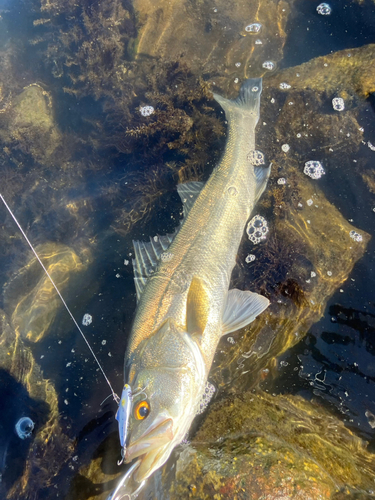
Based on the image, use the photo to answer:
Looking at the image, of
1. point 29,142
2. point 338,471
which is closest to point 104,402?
point 338,471

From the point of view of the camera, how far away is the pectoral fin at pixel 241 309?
369cm

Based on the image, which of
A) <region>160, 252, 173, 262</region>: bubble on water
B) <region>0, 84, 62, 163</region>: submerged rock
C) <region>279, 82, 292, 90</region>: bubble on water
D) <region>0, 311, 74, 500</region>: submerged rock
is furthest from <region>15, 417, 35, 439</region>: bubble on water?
<region>279, 82, 292, 90</region>: bubble on water

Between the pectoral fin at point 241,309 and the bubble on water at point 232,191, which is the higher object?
the bubble on water at point 232,191

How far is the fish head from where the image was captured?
8.48 ft

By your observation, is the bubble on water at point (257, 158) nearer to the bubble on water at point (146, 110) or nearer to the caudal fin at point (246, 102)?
the caudal fin at point (246, 102)

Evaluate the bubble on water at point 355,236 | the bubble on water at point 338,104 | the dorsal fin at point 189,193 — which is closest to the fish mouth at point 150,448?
the dorsal fin at point 189,193

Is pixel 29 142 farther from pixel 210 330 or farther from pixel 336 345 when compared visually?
pixel 336 345

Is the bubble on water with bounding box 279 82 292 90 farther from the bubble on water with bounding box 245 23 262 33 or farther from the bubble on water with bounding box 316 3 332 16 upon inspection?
the bubble on water with bounding box 316 3 332 16

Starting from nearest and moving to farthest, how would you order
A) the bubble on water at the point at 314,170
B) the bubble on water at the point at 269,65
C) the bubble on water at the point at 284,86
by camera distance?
the bubble on water at the point at 314,170 → the bubble on water at the point at 284,86 → the bubble on water at the point at 269,65

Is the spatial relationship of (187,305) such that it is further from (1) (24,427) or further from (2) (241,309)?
(1) (24,427)

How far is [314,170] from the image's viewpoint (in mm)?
4980

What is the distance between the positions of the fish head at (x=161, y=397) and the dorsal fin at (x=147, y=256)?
801mm

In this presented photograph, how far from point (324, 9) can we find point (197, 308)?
261 inches

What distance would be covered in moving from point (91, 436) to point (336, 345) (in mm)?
3454
